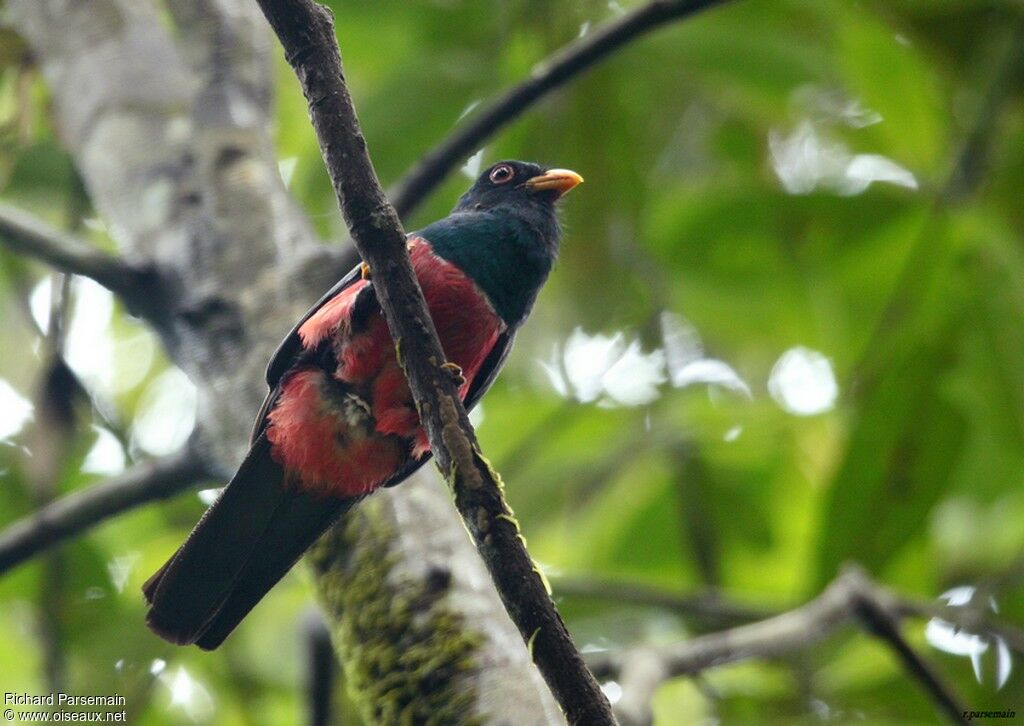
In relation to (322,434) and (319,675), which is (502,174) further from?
(319,675)

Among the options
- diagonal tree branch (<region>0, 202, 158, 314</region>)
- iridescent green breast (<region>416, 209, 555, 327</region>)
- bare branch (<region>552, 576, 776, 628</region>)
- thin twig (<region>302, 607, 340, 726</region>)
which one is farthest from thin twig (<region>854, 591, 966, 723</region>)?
diagonal tree branch (<region>0, 202, 158, 314</region>)

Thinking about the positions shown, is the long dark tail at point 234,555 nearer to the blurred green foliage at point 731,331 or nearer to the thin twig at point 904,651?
the blurred green foliage at point 731,331

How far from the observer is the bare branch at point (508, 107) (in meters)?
3.14

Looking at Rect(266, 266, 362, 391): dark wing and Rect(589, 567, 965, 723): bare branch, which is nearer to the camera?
Rect(266, 266, 362, 391): dark wing

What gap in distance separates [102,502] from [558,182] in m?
1.56

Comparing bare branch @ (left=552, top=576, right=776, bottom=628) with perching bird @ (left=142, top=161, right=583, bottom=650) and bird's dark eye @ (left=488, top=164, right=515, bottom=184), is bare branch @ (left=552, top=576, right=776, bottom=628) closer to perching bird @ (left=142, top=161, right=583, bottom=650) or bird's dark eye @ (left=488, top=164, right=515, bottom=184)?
perching bird @ (left=142, top=161, right=583, bottom=650)

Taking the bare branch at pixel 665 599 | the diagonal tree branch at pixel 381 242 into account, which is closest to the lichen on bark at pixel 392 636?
the diagonal tree branch at pixel 381 242

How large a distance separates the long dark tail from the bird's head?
1.11 m

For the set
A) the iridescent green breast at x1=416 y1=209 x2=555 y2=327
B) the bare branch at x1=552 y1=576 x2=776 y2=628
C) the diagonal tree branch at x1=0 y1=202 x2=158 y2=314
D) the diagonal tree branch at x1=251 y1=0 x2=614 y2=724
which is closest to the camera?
the diagonal tree branch at x1=251 y1=0 x2=614 y2=724

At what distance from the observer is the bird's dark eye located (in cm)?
388

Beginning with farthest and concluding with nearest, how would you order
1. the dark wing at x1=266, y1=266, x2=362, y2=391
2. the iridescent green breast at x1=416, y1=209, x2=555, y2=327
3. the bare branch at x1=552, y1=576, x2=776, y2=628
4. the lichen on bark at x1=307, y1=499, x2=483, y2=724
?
the bare branch at x1=552, y1=576, x2=776, y2=628 < the iridescent green breast at x1=416, y1=209, x2=555, y2=327 < the dark wing at x1=266, y1=266, x2=362, y2=391 < the lichen on bark at x1=307, y1=499, x2=483, y2=724

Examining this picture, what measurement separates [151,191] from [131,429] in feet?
5.32

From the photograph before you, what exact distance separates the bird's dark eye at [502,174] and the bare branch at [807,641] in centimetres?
144

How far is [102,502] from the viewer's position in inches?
123
